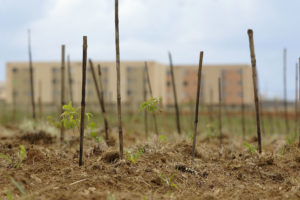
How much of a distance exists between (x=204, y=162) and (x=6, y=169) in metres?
2.28

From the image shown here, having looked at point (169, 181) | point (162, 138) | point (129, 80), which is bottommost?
point (169, 181)

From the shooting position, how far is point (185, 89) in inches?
1373

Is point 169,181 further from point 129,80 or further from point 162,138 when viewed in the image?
point 129,80

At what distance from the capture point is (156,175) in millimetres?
3201

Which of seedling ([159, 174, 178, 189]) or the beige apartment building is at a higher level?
the beige apartment building

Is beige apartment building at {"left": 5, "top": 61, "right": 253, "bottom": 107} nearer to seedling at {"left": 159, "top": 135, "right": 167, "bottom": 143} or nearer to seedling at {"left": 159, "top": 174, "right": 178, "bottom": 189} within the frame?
seedling at {"left": 159, "top": 135, "right": 167, "bottom": 143}

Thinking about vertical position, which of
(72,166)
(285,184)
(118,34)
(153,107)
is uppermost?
(118,34)

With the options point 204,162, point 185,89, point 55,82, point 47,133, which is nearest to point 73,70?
point 55,82

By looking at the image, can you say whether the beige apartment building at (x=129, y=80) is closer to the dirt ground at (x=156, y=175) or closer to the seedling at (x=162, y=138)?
the seedling at (x=162, y=138)

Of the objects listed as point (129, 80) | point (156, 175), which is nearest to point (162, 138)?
point (156, 175)

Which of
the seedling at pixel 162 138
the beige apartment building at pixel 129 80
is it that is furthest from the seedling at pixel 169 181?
the beige apartment building at pixel 129 80

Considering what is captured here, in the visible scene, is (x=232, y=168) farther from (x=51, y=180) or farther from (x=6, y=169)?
(x=6, y=169)

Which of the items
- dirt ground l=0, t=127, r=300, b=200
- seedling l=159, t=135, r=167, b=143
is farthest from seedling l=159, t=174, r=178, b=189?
seedling l=159, t=135, r=167, b=143

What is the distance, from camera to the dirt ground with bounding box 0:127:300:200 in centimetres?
283
